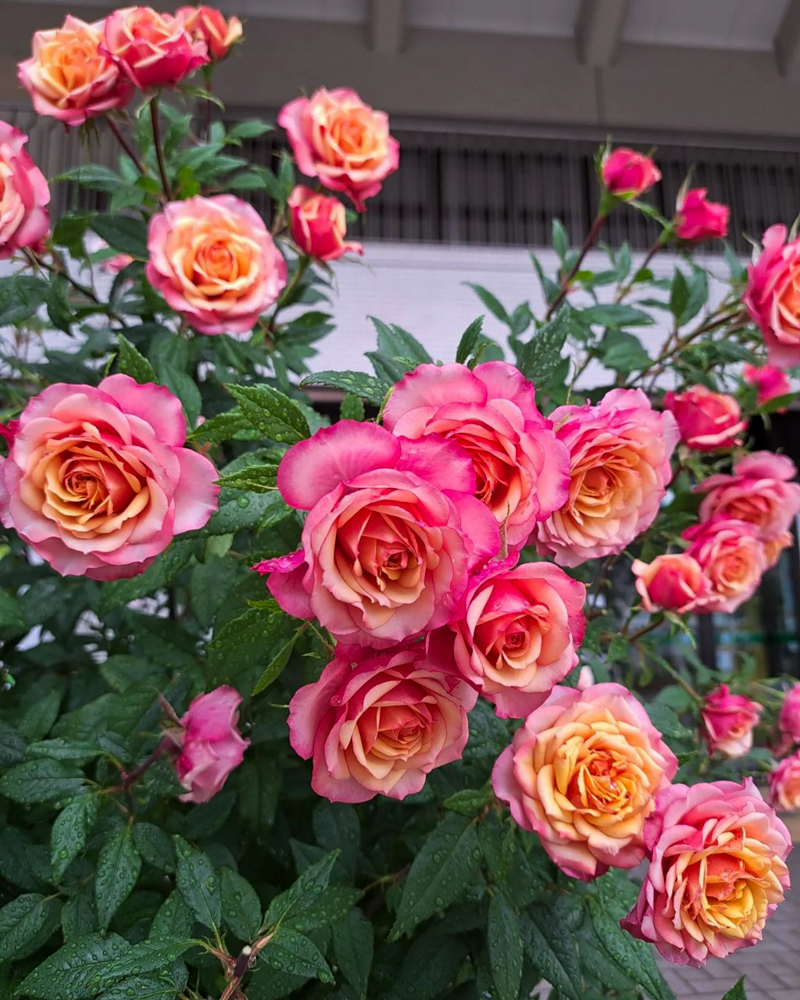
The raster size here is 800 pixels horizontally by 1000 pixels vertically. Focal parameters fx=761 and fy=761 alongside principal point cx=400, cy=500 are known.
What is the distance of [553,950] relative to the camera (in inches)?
20.7

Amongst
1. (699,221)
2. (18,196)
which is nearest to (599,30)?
(699,221)

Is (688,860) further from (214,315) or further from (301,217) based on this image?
(301,217)

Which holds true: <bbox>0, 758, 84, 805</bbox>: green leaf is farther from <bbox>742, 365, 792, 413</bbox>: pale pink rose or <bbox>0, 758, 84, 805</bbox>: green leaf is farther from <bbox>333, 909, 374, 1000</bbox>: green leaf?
<bbox>742, 365, 792, 413</bbox>: pale pink rose

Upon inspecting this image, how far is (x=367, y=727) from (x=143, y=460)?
16 centimetres

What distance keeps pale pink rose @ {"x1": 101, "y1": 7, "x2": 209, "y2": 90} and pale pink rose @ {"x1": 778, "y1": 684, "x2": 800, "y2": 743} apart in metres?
0.92

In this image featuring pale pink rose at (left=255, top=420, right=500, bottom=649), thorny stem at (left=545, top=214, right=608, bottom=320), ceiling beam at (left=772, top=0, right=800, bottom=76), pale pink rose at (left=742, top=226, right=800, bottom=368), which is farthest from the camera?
ceiling beam at (left=772, top=0, right=800, bottom=76)

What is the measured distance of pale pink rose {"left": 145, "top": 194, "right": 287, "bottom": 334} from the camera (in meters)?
0.59

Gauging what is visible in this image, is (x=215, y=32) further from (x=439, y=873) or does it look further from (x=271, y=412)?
(x=439, y=873)

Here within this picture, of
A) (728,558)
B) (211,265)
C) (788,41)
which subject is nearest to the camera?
(211,265)

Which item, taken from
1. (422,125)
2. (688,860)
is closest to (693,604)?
(688,860)

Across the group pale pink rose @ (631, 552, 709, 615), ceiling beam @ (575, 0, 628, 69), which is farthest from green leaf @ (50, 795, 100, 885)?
ceiling beam @ (575, 0, 628, 69)

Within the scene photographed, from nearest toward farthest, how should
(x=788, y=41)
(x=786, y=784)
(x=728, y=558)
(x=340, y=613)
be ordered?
(x=340, y=613) → (x=728, y=558) → (x=786, y=784) → (x=788, y=41)

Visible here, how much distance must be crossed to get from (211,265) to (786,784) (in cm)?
81

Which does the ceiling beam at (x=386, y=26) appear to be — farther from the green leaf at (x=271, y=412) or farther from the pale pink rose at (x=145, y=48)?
the green leaf at (x=271, y=412)
